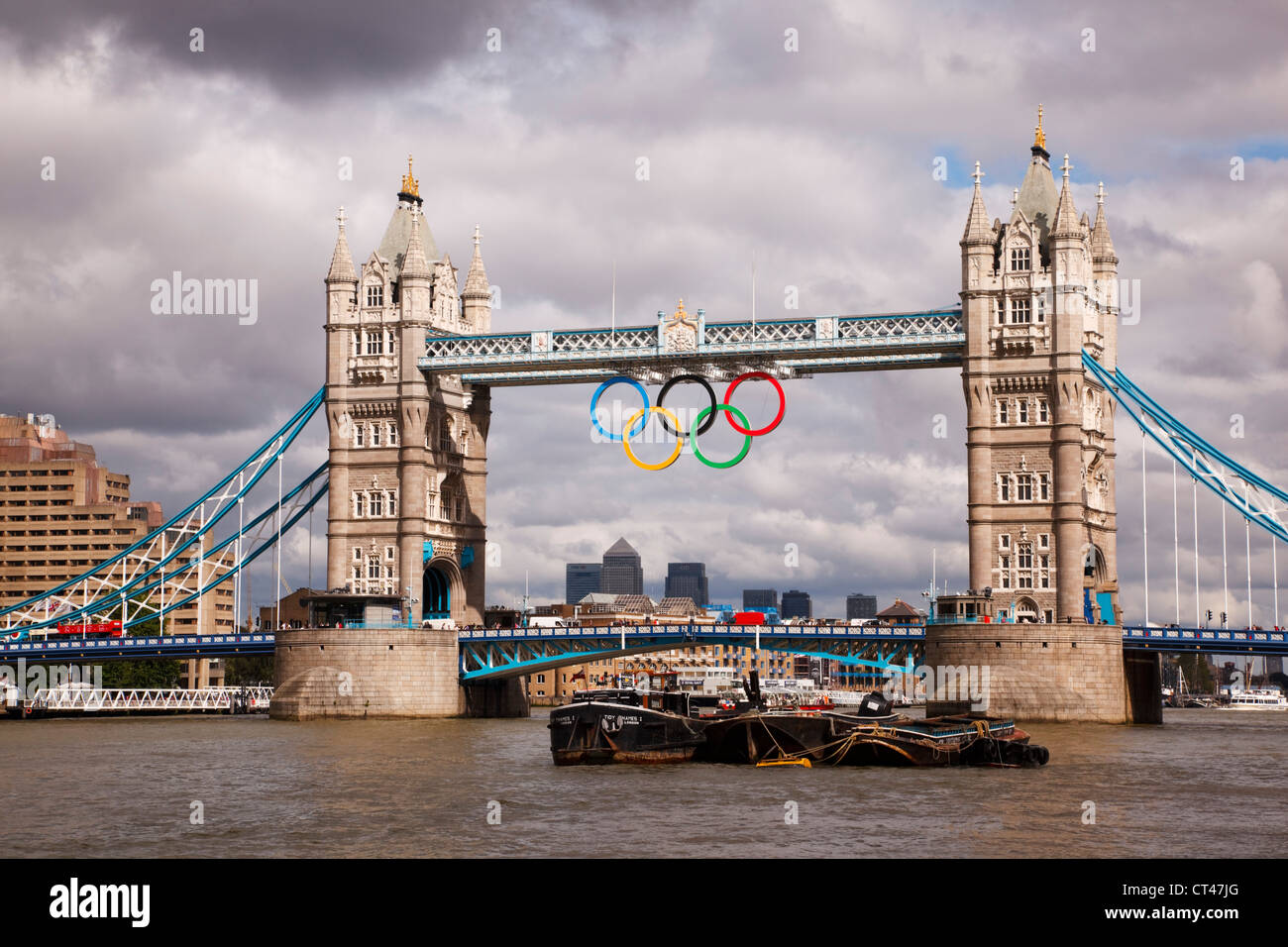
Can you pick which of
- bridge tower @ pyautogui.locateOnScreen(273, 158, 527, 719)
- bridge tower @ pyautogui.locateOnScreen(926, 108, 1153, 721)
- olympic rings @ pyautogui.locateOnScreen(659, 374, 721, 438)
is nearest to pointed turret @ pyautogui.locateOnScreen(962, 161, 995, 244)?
bridge tower @ pyautogui.locateOnScreen(926, 108, 1153, 721)

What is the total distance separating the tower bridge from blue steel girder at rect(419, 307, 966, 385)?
0.45 ft

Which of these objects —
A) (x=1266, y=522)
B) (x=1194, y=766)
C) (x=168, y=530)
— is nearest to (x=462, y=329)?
(x=168, y=530)

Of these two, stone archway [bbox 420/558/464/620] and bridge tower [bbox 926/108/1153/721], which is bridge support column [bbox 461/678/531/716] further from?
bridge tower [bbox 926/108/1153/721]

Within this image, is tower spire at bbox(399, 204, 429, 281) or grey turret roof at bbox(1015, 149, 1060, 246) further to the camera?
tower spire at bbox(399, 204, 429, 281)

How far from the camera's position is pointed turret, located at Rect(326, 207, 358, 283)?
111 m

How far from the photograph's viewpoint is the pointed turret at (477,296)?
378 feet

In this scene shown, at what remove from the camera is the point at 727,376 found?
4028 inches

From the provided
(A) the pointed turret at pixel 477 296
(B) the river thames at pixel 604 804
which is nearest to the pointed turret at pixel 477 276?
(A) the pointed turret at pixel 477 296

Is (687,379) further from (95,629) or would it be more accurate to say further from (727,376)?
(95,629)

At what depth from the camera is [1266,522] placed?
9319 centimetres

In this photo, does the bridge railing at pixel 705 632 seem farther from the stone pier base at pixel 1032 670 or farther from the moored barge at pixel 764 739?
the moored barge at pixel 764 739
